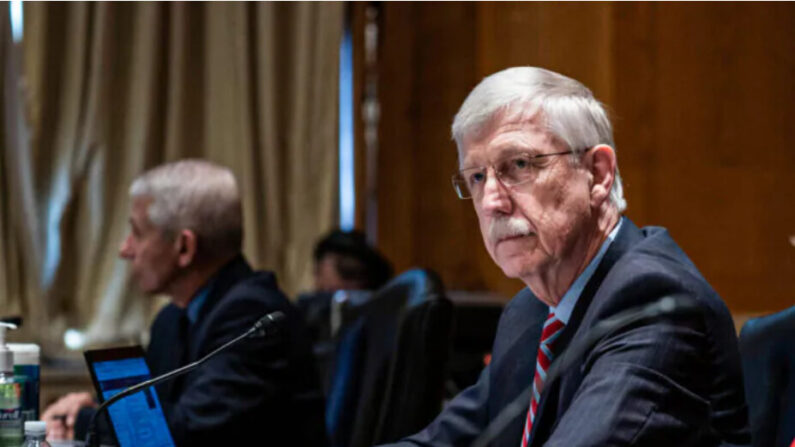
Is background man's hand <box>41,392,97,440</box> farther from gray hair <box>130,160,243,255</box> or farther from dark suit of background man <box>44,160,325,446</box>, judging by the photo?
gray hair <box>130,160,243,255</box>

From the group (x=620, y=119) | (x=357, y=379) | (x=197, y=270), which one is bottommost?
(x=357, y=379)

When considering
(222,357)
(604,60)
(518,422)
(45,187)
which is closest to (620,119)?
(604,60)

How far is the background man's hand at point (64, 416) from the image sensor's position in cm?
254

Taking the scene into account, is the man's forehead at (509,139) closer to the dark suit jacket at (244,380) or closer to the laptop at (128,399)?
the laptop at (128,399)

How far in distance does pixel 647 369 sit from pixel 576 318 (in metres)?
0.25

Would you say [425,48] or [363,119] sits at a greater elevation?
[425,48]

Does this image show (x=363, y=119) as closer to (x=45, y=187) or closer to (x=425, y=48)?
(x=425, y=48)

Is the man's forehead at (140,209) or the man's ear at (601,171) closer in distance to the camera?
the man's ear at (601,171)

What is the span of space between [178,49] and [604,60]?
2048mm

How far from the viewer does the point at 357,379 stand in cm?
273

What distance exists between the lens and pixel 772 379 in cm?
169

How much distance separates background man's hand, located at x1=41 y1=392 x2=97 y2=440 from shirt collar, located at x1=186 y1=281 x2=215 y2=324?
12.9 inches

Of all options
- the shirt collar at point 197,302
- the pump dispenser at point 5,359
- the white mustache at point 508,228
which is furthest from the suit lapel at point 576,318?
the shirt collar at point 197,302

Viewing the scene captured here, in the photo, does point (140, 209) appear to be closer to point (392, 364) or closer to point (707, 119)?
point (392, 364)
